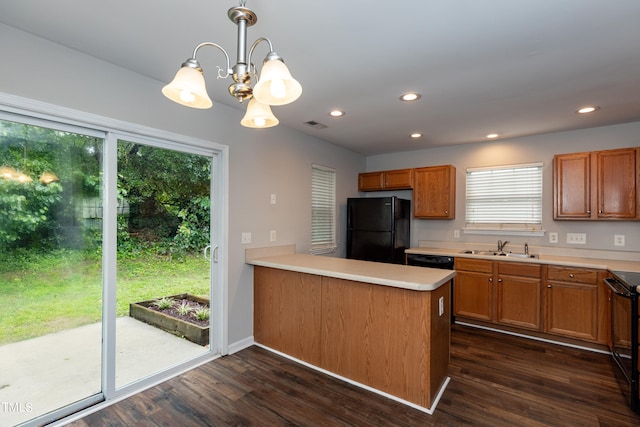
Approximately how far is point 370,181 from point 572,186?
2.48 meters

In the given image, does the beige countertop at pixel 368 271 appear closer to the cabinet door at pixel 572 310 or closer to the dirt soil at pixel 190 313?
the dirt soil at pixel 190 313

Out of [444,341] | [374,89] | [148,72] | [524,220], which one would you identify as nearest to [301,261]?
[444,341]

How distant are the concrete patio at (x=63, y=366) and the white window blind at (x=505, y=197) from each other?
4081 millimetres

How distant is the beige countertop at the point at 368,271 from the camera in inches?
82.0

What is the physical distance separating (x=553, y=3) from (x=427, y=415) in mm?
2510

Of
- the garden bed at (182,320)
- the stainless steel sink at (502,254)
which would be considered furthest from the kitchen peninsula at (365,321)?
the stainless steel sink at (502,254)

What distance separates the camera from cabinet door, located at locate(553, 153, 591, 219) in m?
3.31

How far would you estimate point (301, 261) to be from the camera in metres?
3.02

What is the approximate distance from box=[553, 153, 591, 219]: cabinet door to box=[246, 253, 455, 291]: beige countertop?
207cm

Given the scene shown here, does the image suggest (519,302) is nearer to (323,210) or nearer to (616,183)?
(616,183)

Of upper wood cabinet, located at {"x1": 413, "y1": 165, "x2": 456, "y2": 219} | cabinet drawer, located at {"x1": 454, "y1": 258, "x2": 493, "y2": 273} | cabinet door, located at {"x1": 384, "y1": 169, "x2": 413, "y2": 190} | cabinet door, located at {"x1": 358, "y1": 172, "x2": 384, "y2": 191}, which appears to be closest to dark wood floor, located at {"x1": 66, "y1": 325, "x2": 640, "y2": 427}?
cabinet drawer, located at {"x1": 454, "y1": 258, "x2": 493, "y2": 273}

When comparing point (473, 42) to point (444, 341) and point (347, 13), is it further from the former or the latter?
point (444, 341)

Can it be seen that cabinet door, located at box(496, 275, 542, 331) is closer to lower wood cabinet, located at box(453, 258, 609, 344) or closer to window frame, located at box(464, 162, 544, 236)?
lower wood cabinet, located at box(453, 258, 609, 344)

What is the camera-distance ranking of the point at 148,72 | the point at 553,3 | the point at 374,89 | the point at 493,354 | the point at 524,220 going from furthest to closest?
1. the point at 524,220
2. the point at 493,354
3. the point at 374,89
4. the point at 148,72
5. the point at 553,3
